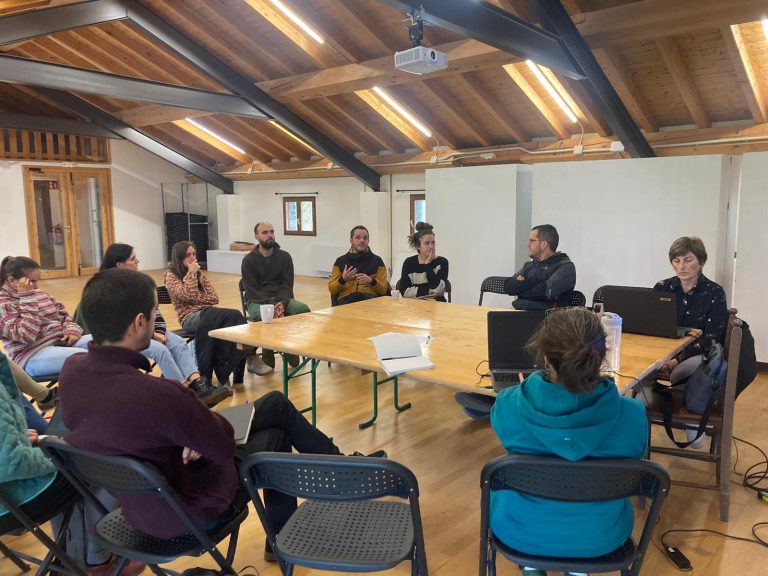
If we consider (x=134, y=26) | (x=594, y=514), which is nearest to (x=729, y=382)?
(x=594, y=514)

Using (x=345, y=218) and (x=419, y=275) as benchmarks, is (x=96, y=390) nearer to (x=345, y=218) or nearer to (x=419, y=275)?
(x=419, y=275)

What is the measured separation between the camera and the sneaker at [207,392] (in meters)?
3.96

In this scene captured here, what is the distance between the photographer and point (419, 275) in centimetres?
488

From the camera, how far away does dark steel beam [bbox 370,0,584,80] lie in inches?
161

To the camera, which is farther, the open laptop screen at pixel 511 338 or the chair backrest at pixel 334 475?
the open laptop screen at pixel 511 338

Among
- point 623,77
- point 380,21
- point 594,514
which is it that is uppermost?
point 380,21

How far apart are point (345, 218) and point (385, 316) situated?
7141 millimetres

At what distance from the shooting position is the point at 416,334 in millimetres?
3189

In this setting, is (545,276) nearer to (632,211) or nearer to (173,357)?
(632,211)

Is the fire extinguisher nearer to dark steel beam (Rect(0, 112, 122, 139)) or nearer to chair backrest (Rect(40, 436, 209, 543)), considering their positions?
dark steel beam (Rect(0, 112, 122, 139))

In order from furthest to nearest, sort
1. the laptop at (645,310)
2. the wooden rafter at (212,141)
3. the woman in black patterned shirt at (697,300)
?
1. the wooden rafter at (212,141)
2. the woman in black patterned shirt at (697,300)
3. the laptop at (645,310)

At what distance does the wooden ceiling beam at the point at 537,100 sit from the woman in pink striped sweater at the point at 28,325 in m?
4.85

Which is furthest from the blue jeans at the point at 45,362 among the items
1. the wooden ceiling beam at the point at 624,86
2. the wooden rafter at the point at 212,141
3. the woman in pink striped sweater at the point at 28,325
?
the wooden rafter at the point at 212,141

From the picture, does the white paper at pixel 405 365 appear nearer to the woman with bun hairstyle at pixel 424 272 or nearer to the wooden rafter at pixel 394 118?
the woman with bun hairstyle at pixel 424 272
